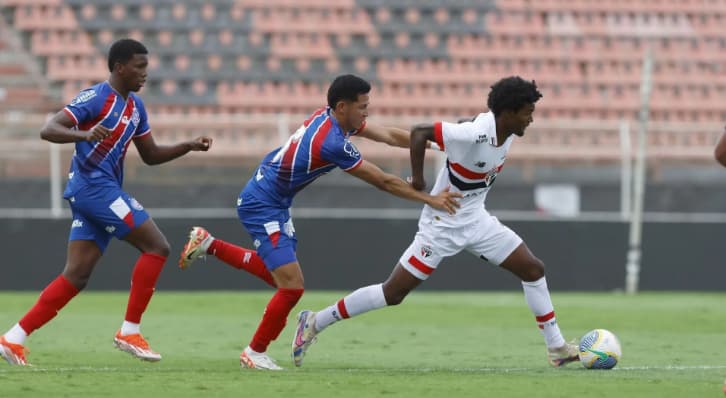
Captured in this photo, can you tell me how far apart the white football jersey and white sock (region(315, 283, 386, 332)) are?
62cm

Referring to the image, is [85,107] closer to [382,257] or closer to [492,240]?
[492,240]

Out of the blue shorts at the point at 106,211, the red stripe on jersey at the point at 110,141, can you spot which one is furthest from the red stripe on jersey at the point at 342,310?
the red stripe on jersey at the point at 110,141

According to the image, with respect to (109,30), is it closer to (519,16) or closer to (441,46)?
(441,46)

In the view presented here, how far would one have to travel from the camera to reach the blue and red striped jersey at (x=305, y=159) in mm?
8172

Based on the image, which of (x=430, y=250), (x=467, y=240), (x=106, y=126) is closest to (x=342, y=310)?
(x=430, y=250)

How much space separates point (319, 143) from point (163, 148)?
138 cm

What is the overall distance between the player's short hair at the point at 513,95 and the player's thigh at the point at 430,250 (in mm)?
931

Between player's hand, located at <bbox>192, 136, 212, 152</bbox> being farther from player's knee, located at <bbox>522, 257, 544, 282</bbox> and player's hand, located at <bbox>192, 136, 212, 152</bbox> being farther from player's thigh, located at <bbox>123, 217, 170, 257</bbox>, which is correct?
player's knee, located at <bbox>522, 257, 544, 282</bbox>

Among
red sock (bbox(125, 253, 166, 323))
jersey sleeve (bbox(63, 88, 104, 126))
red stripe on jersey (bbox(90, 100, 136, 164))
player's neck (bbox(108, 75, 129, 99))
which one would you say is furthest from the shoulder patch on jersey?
red sock (bbox(125, 253, 166, 323))

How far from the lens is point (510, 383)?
719 centimetres

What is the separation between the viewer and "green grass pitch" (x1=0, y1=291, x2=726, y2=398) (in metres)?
6.89

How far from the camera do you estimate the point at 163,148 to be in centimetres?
904

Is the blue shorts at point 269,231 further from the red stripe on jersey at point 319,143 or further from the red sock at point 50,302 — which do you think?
the red sock at point 50,302

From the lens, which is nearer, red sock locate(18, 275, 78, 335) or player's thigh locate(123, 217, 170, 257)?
red sock locate(18, 275, 78, 335)
